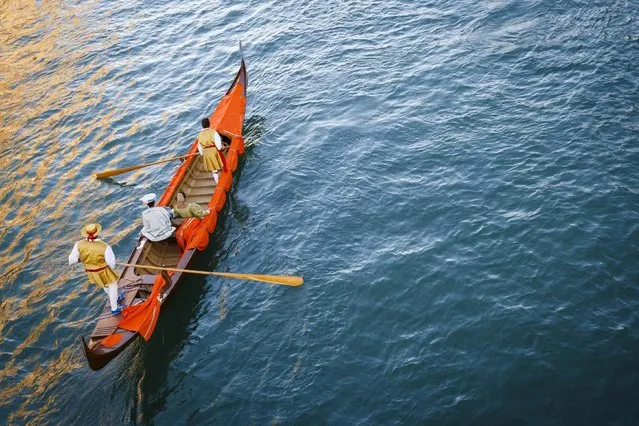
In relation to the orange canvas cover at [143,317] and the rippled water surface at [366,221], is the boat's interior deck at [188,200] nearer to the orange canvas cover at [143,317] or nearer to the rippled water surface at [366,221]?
the rippled water surface at [366,221]

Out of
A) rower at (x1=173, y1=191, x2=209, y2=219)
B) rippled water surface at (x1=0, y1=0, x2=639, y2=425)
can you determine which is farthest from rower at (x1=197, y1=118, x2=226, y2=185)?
rower at (x1=173, y1=191, x2=209, y2=219)

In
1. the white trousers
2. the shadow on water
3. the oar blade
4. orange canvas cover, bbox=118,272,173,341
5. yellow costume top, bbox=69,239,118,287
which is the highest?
yellow costume top, bbox=69,239,118,287

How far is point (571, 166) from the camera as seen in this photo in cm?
1748

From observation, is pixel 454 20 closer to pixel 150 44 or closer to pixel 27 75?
pixel 150 44

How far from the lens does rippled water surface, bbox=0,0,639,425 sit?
1333 centimetres

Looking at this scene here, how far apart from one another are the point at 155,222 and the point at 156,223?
0.13 feet

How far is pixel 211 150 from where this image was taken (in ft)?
62.7

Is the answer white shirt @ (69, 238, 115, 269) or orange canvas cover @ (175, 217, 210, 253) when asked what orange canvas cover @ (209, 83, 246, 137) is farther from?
white shirt @ (69, 238, 115, 269)

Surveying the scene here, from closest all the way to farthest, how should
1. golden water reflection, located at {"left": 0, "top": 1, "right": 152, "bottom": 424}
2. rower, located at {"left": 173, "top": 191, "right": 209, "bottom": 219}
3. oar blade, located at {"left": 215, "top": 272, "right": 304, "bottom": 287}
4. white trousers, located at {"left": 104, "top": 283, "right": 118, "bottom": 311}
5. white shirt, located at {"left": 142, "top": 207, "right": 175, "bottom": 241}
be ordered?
1. white trousers, located at {"left": 104, "top": 283, "right": 118, "bottom": 311}
2. oar blade, located at {"left": 215, "top": 272, "right": 304, "bottom": 287}
3. golden water reflection, located at {"left": 0, "top": 1, "right": 152, "bottom": 424}
4. white shirt, located at {"left": 142, "top": 207, "right": 175, "bottom": 241}
5. rower, located at {"left": 173, "top": 191, "right": 209, "bottom": 219}

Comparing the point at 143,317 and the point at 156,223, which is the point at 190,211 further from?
the point at 143,317

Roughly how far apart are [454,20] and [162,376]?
18255 mm

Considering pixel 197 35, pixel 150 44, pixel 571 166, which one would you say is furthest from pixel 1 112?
pixel 571 166

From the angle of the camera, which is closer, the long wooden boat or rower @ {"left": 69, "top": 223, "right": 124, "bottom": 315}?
the long wooden boat

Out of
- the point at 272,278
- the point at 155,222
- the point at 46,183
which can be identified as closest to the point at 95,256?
the point at 155,222
